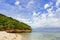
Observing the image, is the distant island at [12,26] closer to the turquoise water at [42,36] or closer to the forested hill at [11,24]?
the forested hill at [11,24]

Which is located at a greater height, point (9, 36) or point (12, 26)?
point (12, 26)

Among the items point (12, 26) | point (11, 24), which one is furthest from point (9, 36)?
point (11, 24)

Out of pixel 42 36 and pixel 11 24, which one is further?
pixel 11 24

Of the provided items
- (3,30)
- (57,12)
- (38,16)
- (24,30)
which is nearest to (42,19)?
(38,16)

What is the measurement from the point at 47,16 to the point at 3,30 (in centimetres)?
136

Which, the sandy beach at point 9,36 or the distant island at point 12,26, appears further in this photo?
the distant island at point 12,26

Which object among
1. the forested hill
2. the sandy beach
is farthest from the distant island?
the sandy beach

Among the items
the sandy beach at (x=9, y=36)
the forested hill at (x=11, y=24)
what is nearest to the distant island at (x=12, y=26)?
the forested hill at (x=11, y=24)

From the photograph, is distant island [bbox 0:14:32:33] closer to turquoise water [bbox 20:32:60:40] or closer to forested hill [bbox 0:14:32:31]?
forested hill [bbox 0:14:32:31]

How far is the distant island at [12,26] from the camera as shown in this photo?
484 centimetres

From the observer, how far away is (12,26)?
495cm

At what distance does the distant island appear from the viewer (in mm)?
4845

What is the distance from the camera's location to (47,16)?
4559mm

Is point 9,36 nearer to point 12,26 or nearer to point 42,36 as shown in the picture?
point 12,26
